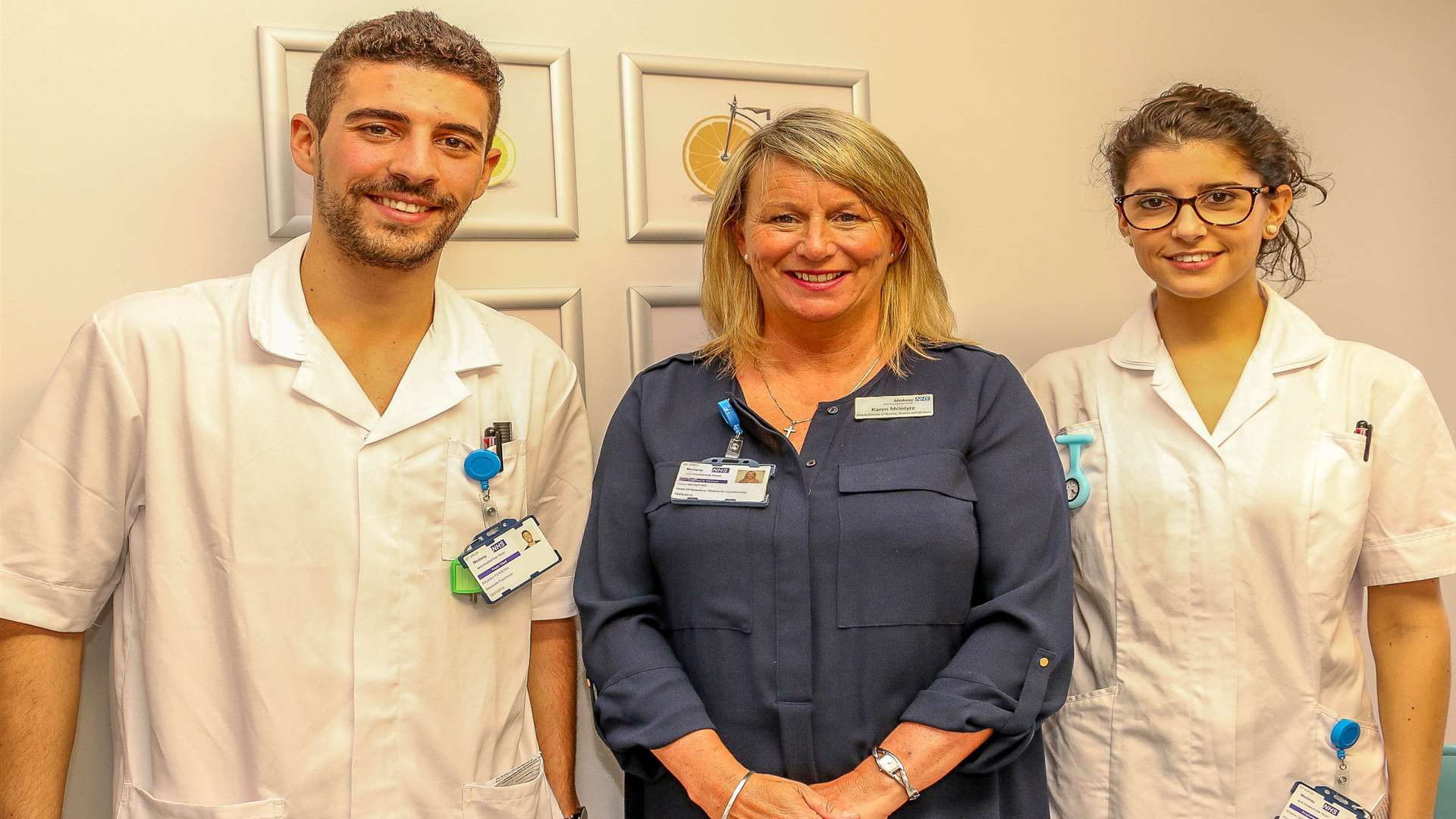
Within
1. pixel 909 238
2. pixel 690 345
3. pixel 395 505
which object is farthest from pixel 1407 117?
pixel 395 505

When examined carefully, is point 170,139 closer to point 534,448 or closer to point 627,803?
point 534,448

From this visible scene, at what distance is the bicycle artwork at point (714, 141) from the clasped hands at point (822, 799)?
118cm

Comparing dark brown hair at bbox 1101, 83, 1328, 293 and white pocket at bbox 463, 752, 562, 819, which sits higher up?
dark brown hair at bbox 1101, 83, 1328, 293

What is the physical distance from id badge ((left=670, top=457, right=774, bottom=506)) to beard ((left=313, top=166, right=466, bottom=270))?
0.52 metres

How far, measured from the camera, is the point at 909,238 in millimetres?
1821

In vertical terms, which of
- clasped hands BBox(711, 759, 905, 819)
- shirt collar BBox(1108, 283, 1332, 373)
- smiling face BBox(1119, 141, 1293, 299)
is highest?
smiling face BBox(1119, 141, 1293, 299)

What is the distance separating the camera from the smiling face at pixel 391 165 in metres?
1.69

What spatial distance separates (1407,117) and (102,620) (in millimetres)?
3050

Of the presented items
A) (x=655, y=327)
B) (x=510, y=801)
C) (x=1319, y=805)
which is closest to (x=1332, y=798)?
(x=1319, y=805)

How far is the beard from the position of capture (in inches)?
66.7

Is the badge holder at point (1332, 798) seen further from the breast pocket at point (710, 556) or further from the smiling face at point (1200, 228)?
the breast pocket at point (710, 556)

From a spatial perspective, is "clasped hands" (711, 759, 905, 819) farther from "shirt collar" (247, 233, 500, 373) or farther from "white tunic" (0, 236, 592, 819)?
"shirt collar" (247, 233, 500, 373)

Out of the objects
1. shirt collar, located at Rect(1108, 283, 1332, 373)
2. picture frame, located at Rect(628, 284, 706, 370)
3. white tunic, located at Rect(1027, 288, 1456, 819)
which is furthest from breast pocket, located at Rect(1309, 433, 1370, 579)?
picture frame, located at Rect(628, 284, 706, 370)

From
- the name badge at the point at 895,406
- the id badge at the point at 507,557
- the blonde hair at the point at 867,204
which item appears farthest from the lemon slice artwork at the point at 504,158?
the name badge at the point at 895,406
